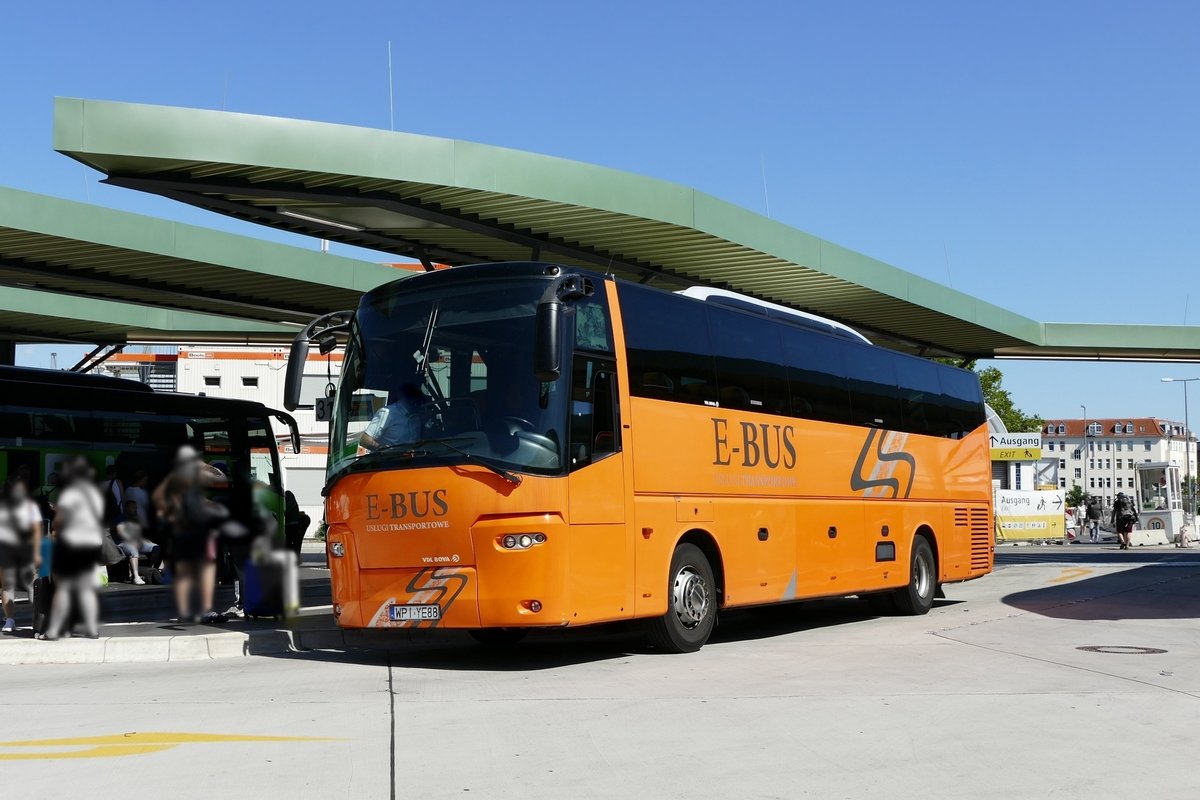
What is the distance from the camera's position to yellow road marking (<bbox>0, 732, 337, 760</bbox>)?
8.70m

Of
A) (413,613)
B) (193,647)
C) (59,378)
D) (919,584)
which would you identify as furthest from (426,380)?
(919,584)

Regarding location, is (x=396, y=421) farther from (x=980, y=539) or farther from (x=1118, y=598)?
(x=1118, y=598)

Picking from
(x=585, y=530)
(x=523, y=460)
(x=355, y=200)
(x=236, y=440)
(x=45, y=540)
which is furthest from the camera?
(x=355, y=200)

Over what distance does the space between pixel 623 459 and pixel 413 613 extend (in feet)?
32.4

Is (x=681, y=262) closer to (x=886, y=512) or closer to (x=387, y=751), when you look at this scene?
(x=886, y=512)

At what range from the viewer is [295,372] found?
167 centimetres

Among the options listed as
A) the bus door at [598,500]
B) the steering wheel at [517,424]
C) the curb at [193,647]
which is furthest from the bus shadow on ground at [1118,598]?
the steering wheel at [517,424]

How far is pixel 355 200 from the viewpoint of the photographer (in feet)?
59.1

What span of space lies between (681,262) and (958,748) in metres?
15.3

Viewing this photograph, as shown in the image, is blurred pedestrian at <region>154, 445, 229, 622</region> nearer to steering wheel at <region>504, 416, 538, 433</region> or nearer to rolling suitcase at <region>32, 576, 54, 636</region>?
rolling suitcase at <region>32, 576, 54, 636</region>

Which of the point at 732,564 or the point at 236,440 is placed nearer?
the point at 236,440

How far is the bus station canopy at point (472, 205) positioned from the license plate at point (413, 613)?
711cm

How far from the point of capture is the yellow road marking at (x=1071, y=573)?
28.4 m

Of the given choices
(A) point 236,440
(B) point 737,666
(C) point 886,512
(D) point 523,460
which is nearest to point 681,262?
(C) point 886,512
